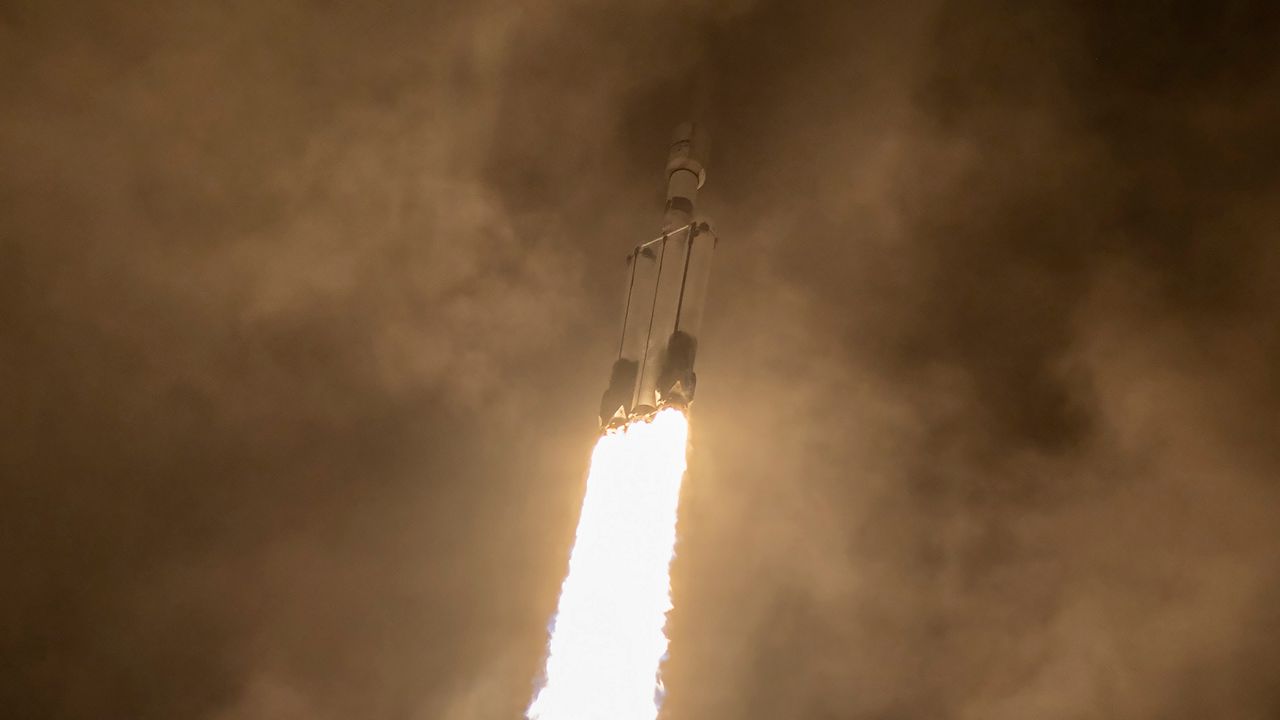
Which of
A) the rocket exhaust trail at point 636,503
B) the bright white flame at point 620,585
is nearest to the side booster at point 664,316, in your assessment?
the rocket exhaust trail at point 636,503

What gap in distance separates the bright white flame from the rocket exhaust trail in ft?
0.06

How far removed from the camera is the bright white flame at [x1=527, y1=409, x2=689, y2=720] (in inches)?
659

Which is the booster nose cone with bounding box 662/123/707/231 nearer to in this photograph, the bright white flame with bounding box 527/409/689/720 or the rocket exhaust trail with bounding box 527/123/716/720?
the rocket exhaust trail with bounding box 527/123/716/720

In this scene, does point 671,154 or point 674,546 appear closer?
point 674,546

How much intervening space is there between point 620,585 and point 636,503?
4.66ft

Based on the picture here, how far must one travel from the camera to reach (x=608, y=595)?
57.2ft

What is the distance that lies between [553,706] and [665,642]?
84.0 inches

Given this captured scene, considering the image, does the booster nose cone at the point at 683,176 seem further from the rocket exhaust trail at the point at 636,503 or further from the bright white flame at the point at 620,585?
the bright white flame at the point at 620,585

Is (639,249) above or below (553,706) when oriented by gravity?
above

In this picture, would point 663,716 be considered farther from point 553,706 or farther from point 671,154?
point 671,154

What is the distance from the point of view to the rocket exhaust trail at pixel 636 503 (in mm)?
16688

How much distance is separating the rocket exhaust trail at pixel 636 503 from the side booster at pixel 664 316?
0.06 ft

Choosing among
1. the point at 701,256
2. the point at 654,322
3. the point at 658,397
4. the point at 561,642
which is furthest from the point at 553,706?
the point at 701,256

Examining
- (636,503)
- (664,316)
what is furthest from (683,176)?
(636,503)
